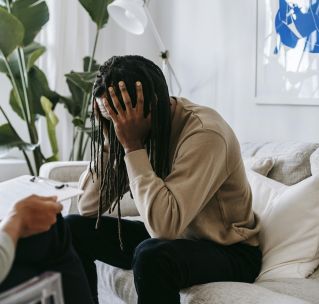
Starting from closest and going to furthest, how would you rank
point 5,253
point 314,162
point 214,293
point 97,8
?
point 5,253 < point 214,293 < point 314,162 < point 97,8

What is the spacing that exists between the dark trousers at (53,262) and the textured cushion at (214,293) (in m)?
0.32

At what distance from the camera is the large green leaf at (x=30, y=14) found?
8.54 feet

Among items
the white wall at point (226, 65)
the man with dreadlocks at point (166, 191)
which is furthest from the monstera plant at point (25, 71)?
the man with dreadlocks at point (166, 191)

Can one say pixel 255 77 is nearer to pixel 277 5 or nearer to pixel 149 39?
pixel 277 5

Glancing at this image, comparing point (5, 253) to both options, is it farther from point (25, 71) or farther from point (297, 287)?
point (25, 71)

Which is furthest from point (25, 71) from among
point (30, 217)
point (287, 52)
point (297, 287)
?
point (30, 217)

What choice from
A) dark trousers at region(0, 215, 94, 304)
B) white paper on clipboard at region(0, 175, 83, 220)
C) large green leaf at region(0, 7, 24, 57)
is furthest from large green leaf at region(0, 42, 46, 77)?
dark trousers at region(0, 215, 94, 304)

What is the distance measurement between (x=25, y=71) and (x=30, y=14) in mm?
274

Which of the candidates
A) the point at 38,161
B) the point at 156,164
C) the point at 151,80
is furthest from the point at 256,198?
→ the point at 38,161

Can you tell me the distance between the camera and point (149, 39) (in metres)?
3.30

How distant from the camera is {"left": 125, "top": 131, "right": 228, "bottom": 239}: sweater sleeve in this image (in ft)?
4.21

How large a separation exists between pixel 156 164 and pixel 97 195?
0.81ft

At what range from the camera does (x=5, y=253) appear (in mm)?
771

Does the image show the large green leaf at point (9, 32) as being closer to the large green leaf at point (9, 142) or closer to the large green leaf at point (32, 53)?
the large green leaf at point (32, 53)
